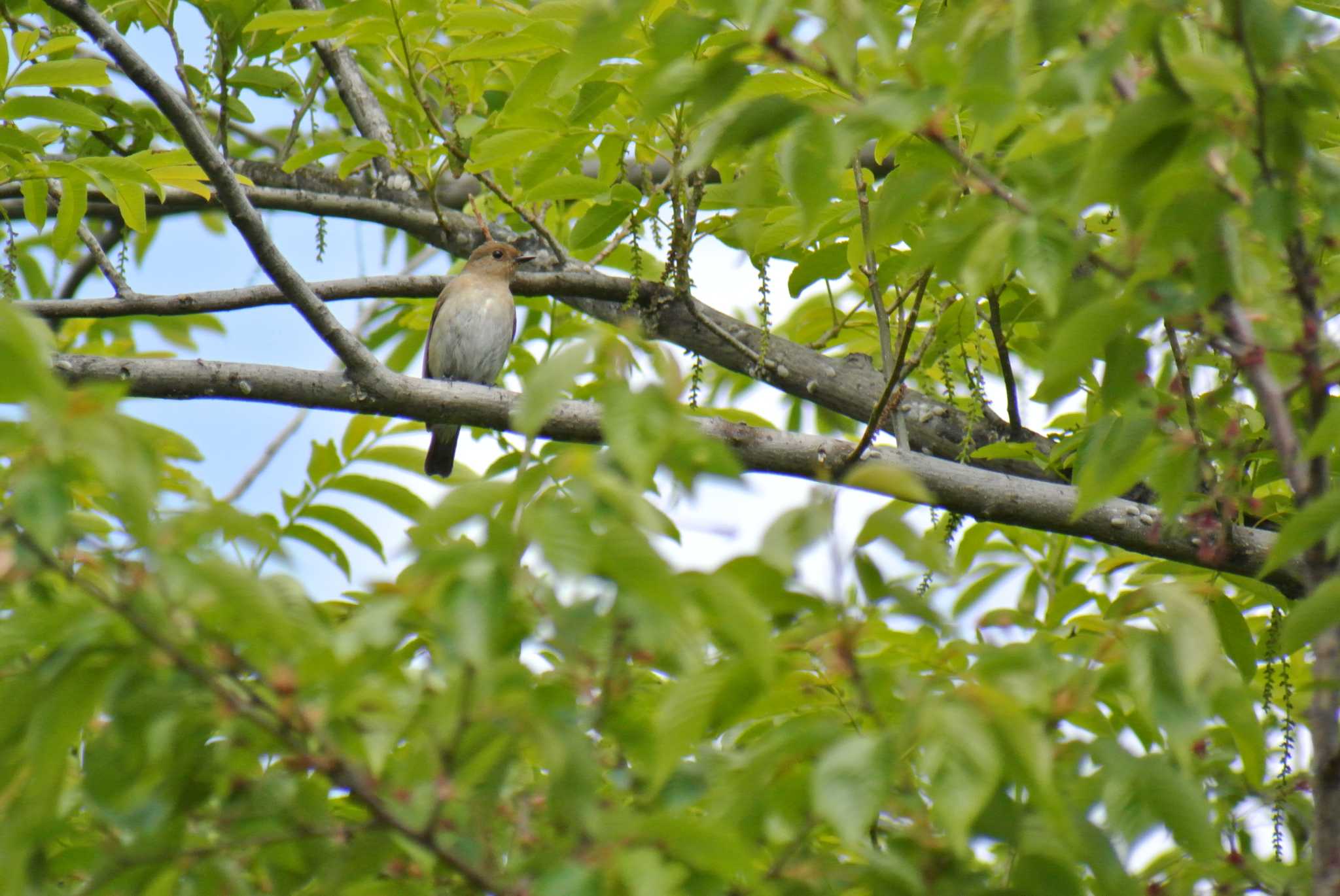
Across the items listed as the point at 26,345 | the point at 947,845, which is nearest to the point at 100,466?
the point at 26,345

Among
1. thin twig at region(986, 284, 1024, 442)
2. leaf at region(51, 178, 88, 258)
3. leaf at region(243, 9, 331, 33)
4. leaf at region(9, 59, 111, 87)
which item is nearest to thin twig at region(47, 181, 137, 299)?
A: leaf at region(51, 178, 88, 258)

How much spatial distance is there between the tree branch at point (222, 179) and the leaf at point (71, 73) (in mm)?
326

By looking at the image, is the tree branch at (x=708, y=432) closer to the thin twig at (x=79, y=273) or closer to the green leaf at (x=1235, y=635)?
the green leaf at (x=1235, y=635)

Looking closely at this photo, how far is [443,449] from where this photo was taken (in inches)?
425

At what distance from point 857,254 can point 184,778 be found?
2.98 meters

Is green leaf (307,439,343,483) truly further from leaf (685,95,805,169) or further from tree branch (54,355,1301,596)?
leaf (685,95,805,169)

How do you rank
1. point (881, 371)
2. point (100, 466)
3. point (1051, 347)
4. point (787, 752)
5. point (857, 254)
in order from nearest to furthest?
point (100, 466), point (787, 752), point (1051, 347), point (857, 254), point (881, 371)

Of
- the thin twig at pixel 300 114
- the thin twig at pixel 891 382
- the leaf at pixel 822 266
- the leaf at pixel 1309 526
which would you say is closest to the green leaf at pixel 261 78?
the thin twig at pixel 300 114

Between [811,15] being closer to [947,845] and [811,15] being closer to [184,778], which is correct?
[947,845]

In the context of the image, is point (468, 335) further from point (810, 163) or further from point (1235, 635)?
point (810, 163)

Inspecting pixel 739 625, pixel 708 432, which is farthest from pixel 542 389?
pixel 708 432

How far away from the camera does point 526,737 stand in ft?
6.50

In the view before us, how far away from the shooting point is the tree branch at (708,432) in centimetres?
443

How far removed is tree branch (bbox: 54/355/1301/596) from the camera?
4430mm
